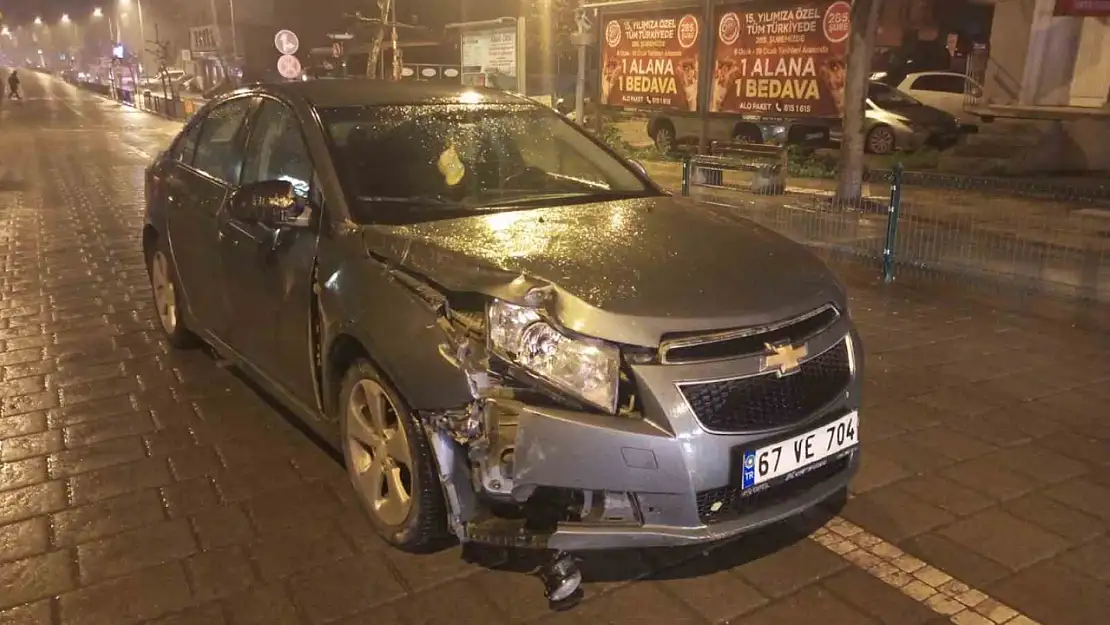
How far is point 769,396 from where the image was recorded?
9.61 feet

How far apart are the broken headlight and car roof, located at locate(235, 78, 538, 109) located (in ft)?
5.81

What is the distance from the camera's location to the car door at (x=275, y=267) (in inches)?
146

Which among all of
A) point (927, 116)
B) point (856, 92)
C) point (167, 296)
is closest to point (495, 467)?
point (167, 296)

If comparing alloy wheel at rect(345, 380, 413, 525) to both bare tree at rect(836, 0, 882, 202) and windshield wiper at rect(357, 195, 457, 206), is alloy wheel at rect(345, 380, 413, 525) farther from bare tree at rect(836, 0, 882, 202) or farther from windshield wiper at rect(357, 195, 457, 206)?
bare tree at rect(836, 0, 882, 202)

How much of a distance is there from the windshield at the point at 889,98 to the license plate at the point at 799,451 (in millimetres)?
15715

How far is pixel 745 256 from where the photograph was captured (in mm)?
3320

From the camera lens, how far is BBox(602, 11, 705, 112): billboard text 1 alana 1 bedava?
13.2 m

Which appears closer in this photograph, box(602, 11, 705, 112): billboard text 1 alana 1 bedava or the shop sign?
box(602, 11, 705, 112): billboard text 1 alana 1 bedava

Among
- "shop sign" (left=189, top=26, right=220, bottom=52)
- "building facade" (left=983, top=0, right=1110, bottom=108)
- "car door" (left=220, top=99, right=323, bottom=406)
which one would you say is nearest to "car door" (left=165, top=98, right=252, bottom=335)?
"car door" (left=220, top=99, right=323, bottom=406)

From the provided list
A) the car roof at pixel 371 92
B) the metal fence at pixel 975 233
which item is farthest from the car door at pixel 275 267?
the metal fence at pixel 975 233

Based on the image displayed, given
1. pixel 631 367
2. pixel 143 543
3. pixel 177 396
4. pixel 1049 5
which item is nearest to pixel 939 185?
pixel 631 367

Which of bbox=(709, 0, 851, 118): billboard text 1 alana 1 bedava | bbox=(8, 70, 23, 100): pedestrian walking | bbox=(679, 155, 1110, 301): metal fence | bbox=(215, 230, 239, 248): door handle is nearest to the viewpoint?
bbox=(215, 230, 239, 248): door handle

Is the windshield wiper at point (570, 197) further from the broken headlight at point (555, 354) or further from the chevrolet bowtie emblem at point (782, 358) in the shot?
the chevrolet bowtie emblem at point (782, 358)

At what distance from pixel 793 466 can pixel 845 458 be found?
385 millimetres
